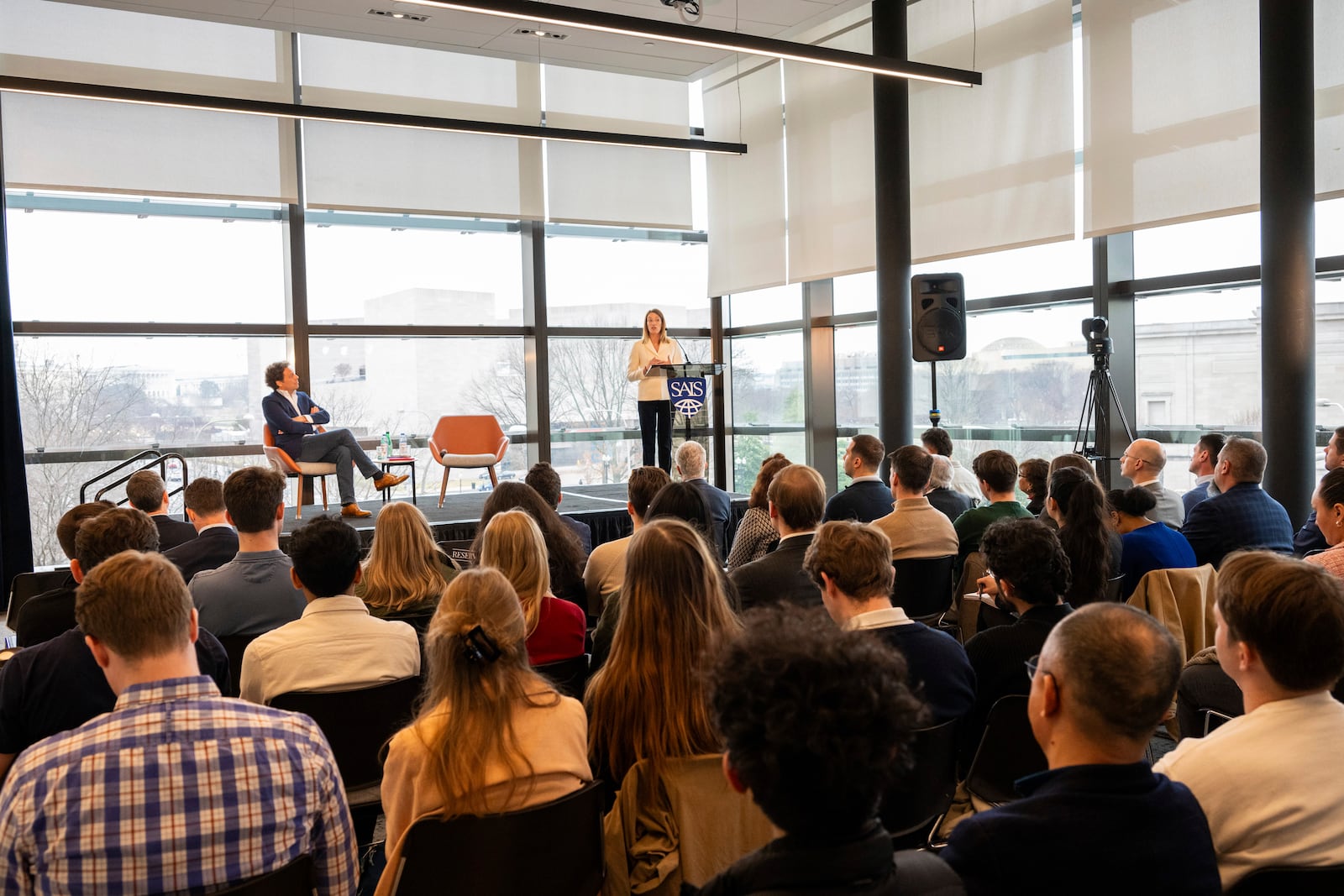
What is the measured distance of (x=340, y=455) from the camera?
771cm

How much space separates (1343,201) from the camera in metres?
5.81

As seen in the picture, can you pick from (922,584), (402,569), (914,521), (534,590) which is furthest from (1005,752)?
(402,569)

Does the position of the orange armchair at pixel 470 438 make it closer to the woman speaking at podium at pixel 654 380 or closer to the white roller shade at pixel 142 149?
the woman speaking at podium at pixel 654 380

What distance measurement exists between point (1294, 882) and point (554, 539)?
290cm

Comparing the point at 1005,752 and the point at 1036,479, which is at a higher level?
the point at 1036,479

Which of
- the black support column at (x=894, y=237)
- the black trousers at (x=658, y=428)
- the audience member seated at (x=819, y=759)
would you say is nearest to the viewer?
the audience member seated at (x=819, y=759)

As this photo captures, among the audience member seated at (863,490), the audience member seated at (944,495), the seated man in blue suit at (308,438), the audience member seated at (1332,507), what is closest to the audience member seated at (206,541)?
the audience member seated at (863,490)

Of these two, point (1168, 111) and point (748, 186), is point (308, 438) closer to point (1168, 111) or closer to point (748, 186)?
point (748, 186)

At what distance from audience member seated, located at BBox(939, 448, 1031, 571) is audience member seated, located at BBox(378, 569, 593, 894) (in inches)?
109

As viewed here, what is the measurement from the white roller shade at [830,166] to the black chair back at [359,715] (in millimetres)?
6918

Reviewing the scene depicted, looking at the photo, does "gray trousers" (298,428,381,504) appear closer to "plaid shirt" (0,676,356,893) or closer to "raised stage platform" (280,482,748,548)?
"raised stage platform" (280,482,748,548)

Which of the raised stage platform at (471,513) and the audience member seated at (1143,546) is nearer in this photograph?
the audience member seated at (1143,546)

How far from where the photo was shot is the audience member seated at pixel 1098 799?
128 centimetres

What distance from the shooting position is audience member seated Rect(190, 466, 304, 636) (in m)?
3.13
